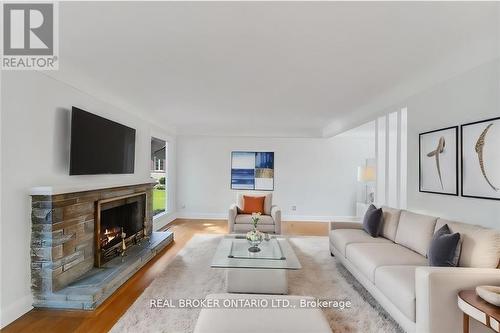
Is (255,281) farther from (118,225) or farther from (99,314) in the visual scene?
(118,225)

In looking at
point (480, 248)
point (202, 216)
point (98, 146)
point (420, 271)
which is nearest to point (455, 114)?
point (480, 248)

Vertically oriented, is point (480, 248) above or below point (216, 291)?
above

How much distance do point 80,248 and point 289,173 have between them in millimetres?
5142

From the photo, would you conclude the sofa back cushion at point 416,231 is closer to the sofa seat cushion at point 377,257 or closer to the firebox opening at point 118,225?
the sofa seat cushion at point 377,257

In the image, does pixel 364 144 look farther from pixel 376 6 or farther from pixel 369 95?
pixel 376 6

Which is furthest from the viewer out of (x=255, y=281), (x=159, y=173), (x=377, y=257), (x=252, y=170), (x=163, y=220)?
(x=252, y=170)

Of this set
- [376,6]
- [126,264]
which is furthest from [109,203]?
[376,6]

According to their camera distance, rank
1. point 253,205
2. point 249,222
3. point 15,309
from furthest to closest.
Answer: point 253,205, point 249,222, point 15,309

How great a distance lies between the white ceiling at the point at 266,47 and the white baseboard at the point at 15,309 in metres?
2.17

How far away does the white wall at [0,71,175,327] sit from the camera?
2.24 meters

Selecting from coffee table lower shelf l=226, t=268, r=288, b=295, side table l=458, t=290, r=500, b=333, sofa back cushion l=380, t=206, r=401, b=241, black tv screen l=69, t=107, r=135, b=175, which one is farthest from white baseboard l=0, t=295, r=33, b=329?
sofa back cushion l=380, t=206, r=401, b=241

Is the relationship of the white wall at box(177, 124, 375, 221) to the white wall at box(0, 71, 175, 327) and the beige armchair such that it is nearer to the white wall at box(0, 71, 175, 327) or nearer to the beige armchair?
the beige armchair

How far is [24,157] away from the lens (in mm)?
2408

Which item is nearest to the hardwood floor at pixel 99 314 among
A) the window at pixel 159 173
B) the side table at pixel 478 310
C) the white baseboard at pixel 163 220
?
the white baseboard at pixel 163 220
